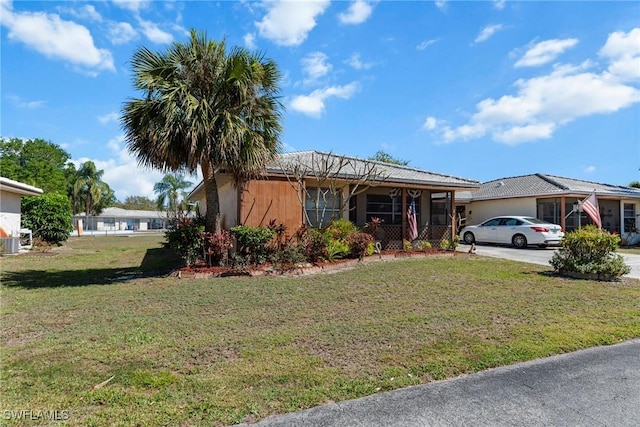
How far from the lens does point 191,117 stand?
896 cm

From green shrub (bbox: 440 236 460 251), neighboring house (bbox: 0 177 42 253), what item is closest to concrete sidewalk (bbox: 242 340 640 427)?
green shrub (bbox: 440 236 460 251)

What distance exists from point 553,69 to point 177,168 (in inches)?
485

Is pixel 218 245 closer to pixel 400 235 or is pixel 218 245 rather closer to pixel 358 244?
pixel 358 244

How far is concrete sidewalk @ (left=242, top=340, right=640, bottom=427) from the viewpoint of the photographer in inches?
113

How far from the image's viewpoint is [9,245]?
49.8 feet

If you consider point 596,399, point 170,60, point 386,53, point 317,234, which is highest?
point 386,53

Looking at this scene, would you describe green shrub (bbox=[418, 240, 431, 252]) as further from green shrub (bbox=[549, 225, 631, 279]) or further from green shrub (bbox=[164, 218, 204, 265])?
green shrub (bbox=[164, 218, 204, 265])

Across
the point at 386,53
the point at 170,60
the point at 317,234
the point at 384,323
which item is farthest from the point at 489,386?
the point at 386,53

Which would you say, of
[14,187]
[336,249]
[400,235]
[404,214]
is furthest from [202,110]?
[14,187]

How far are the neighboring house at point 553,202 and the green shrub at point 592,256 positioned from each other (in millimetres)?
10978

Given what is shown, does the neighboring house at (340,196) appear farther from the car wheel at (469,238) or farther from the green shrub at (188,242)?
the car wheel at (469,238)

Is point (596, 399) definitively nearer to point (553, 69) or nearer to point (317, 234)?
point (317, 234)

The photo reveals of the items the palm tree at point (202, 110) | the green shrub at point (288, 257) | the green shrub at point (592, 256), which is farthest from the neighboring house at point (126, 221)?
the green shrub at point (592, 256)

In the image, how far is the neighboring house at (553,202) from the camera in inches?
781
